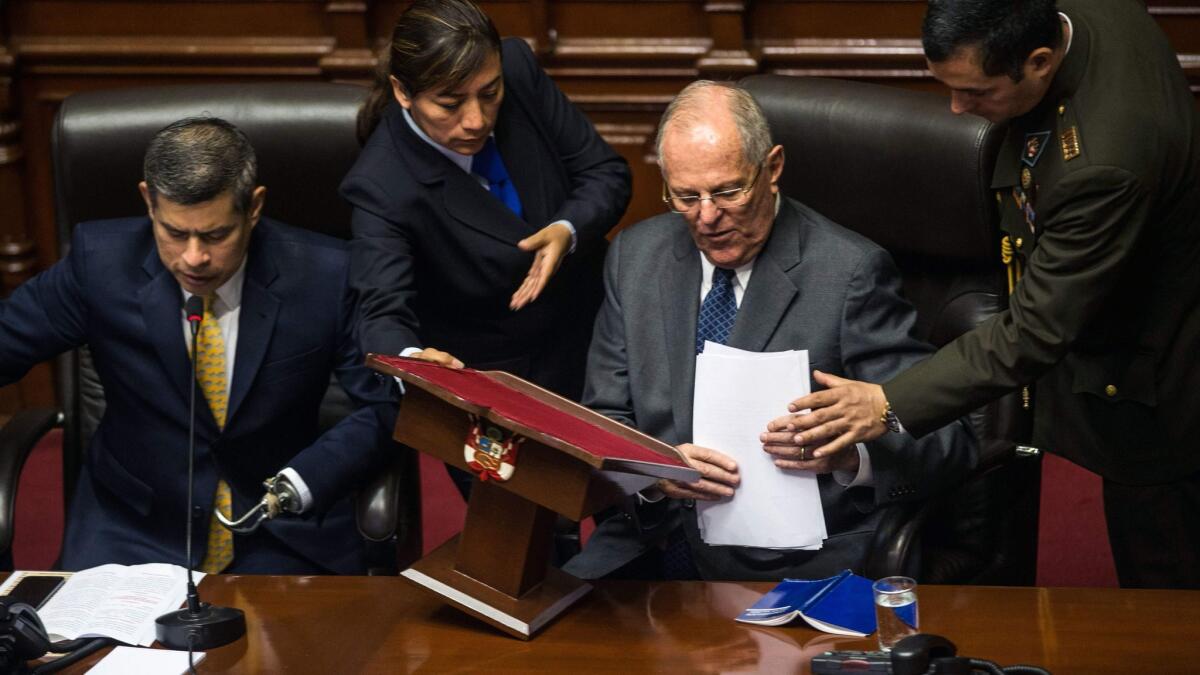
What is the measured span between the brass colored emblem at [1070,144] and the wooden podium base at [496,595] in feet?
2.96

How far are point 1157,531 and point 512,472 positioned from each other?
124 centimetres

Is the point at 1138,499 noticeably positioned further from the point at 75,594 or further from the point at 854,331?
the point at 75,594

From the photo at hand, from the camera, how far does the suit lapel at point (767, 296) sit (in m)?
2.37

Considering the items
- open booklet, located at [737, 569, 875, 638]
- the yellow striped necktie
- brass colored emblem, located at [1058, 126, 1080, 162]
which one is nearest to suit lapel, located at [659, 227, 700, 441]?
open booklet, located at [737, 569, 875, 638]

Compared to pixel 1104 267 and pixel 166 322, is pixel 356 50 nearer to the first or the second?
pixel 166 322

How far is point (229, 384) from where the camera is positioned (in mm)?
2557

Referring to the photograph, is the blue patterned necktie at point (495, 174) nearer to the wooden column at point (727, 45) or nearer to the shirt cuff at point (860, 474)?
the shirt cuff at point (860, 474)

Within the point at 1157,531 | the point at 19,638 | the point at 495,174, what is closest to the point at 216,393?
the point at 495,174

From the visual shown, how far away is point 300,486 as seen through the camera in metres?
2.36

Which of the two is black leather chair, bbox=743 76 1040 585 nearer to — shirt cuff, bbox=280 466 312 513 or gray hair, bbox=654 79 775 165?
gray hair, bbox=654 79 775 165

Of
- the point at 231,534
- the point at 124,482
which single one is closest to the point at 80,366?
the point at 124,482

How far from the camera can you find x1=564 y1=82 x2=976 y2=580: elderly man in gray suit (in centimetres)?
228

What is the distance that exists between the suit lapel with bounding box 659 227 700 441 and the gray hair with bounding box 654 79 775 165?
21 cm

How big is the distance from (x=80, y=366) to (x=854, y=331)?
144 centimetres
